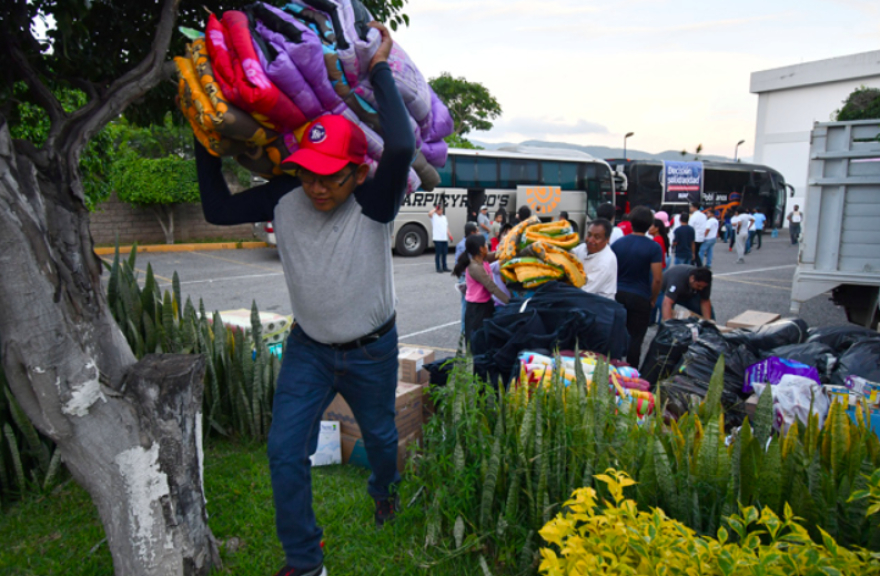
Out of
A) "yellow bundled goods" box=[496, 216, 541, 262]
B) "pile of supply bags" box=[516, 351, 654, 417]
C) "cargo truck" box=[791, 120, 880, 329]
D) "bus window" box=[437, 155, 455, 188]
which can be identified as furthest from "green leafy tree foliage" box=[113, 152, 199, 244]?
"pile of supply bags" box=[516, 351, 654, 417]

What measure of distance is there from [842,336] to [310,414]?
4110mm

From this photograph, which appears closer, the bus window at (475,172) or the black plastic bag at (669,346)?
the black plastic bag at (669,346)

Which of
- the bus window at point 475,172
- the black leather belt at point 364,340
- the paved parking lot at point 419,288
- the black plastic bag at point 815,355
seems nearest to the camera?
the black leather belt at point 364,340

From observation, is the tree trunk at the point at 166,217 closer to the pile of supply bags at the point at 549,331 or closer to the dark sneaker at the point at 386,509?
the pile of supply bags at the point at 549,331

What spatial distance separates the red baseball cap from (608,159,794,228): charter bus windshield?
20949 millimetres

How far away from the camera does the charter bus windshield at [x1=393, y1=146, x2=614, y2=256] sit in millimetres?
Answer: 16984

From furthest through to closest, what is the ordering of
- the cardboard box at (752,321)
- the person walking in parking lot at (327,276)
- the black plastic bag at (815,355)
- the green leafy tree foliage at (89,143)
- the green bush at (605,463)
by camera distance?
the green leafy tree foliage at (89,143)
the cardboard box at (752,321)
the black plastic bag at (815,355)
the person walking in parking lot at (327,276)
the green bush at (605,463)

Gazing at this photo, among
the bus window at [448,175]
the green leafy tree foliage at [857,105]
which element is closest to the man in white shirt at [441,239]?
the bus window at [448,175]

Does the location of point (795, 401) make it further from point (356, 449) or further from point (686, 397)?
point (356, 449)

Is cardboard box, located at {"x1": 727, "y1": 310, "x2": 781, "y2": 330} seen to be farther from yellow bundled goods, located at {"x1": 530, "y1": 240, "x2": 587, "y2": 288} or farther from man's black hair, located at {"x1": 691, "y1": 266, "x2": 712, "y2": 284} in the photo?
yellow bundled goods, located at {"x1": 530, "y1": 240, "x2": 587, "y2": 288}

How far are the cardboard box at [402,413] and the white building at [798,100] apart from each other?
43.0 m

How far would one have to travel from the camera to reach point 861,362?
387cm

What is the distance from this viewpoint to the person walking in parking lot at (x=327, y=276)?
7.09 ft

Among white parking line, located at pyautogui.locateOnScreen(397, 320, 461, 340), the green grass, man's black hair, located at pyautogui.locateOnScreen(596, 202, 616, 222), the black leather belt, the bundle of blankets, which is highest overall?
the bundle of blankets
